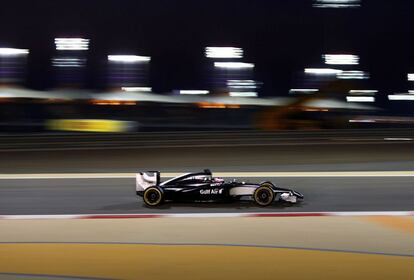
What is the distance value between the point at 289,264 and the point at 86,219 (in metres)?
3.58

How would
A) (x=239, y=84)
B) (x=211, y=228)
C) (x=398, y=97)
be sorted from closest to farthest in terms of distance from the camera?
(x=211, y=228) → (x=239, y=84) → (x=398, y=97)

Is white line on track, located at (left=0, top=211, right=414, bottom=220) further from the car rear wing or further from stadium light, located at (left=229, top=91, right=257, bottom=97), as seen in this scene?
stadium light, located at (left=229, top=91, right=257, bottom=97)

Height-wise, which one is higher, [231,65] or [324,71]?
[231,65]

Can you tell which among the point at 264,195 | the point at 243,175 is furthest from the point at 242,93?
the point at 264,195

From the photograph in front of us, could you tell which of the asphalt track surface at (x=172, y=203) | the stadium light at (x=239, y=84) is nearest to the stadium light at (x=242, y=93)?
the stadium light at (x=239, y=84)

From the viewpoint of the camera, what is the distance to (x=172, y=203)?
8.93 m

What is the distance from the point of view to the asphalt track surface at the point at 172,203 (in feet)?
28.5

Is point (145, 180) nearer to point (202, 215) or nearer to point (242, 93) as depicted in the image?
point (202, 215)

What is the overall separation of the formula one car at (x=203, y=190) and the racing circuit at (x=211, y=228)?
0.53 feet

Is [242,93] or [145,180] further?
[242,93]

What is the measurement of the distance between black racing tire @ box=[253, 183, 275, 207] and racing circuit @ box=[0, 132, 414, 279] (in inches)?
4.5


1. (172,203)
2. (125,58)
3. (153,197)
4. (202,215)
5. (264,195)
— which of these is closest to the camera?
(202,215)

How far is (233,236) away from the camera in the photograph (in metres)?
6.59

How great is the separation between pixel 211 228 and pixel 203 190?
1.51m
